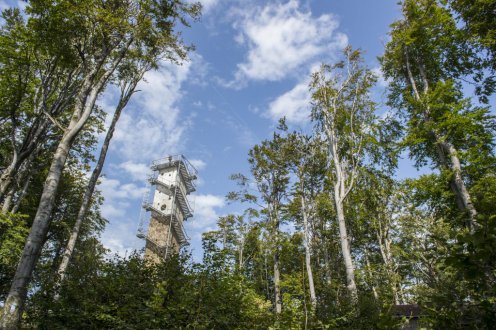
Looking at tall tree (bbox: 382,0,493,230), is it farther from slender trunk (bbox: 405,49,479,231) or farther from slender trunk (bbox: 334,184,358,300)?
slender trunk (bbox: 334,184,358,300)

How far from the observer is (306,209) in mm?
22656

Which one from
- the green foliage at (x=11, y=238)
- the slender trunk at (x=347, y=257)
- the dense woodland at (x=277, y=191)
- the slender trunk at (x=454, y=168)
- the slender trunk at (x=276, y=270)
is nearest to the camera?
the dense woodland at (x=277, y=191)

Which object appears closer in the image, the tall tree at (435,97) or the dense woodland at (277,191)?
the dense woodland at (277,191)

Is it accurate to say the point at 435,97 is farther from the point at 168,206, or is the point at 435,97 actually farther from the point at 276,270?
the point at 168,206

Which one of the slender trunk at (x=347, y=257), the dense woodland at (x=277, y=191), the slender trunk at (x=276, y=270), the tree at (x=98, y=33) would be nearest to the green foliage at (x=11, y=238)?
the dense woodland at (x=277, y=191)

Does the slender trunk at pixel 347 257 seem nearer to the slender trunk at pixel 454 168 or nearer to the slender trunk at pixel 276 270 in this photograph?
the slender trunk at pixel 454 168

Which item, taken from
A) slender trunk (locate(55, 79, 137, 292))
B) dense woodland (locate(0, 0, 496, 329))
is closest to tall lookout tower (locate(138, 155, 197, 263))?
dense woodland (locate(0, 0, 496, 329))

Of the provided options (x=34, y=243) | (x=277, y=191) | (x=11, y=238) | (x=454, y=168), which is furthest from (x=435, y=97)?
(x=11, y=238)

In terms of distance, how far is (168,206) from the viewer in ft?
109

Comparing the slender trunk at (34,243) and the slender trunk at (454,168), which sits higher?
the slender trunk at (454,168)

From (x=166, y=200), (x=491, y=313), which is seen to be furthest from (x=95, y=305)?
(x=166, y=200)

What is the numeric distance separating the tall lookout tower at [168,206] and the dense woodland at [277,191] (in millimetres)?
5860

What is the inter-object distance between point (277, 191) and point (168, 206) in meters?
14.4

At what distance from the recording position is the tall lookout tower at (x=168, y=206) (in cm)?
3091
